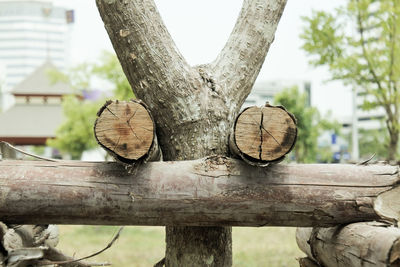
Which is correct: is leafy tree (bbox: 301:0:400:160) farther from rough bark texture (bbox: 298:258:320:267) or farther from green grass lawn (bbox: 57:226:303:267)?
rough bark texture (bbox: 298:258:320:267)

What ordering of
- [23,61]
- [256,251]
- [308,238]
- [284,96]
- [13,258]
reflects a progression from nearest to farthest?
[13,258] → [308,238] → [256,251] → [284,96] → [23,61]

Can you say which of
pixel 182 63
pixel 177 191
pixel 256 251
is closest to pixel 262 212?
pixel 177 191

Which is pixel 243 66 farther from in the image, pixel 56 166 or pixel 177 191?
pixel 56 166

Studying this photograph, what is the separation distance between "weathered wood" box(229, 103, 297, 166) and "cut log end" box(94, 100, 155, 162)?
1.79 ft

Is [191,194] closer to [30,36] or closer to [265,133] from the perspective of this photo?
[265,133]

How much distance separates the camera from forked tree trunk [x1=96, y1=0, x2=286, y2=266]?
334cm

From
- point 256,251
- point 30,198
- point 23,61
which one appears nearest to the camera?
point 30,198

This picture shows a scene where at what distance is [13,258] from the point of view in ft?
10.9

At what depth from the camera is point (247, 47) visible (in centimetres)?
374

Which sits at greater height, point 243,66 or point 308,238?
point 243,66

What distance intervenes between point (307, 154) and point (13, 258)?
64.6 ft

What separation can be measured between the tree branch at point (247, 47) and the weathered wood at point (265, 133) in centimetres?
86

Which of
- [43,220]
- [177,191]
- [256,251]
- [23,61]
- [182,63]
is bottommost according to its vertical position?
[256,251]

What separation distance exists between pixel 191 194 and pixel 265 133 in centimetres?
61
